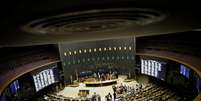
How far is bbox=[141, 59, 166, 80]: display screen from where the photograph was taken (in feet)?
67.4

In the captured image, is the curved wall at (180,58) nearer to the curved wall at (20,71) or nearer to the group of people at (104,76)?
the group of people at (104,76)

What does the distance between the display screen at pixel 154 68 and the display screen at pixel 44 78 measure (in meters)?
10.1

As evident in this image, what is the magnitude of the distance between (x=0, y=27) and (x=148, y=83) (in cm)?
2079

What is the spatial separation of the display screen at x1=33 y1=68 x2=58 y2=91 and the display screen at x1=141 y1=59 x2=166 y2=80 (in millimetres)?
10118

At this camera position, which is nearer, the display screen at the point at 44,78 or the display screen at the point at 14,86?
the display screen at the point at 14,86

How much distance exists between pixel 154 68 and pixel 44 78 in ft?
38.4

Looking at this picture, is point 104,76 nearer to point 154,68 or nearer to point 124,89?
point 124,89

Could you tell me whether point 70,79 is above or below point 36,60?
below

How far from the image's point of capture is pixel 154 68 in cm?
2177

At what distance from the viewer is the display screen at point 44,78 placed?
818 inches

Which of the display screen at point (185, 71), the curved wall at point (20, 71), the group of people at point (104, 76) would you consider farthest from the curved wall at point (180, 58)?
the curved wall at point (20, 71)

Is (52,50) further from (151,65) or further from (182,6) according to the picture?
(182,6)

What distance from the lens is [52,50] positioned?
2525cm

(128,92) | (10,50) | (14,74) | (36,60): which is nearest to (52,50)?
(36,60)
